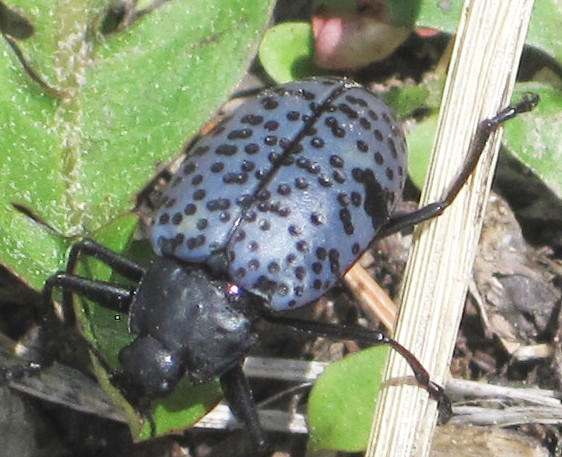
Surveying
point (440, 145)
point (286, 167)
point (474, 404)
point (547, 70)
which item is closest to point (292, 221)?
point (286, 167)

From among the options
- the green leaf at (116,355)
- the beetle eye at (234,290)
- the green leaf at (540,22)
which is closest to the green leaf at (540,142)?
the green leaf at (540,22)

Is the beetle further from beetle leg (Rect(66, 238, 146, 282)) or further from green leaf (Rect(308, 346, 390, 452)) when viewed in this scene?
green leaf (Rect(308, 346, 390, 452))

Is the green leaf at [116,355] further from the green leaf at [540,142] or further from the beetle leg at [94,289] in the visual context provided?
the green leaf at [540,142]

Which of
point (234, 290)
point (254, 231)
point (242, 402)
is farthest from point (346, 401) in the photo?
point (254, 231)

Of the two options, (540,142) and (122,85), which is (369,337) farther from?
(122,85)

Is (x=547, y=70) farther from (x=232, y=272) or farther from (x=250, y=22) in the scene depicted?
(x=232, y=272)

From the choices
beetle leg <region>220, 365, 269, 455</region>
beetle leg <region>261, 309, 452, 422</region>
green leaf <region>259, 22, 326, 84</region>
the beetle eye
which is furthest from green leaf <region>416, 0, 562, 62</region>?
beetle leg <region>220, 365, 269, 455</region>
